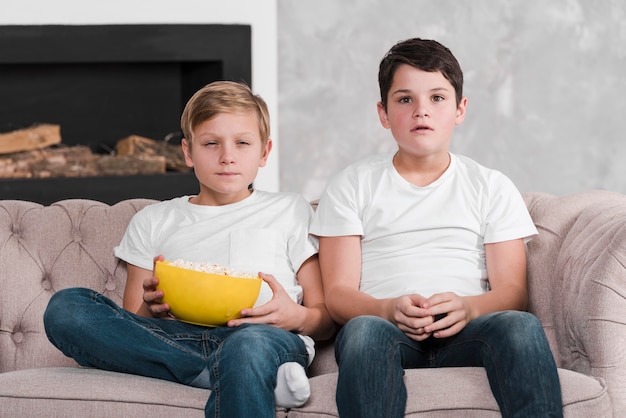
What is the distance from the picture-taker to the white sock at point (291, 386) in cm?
173

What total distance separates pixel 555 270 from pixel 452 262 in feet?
0.73

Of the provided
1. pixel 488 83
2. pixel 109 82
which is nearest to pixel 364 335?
pixel 109 82

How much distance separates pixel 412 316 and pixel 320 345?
1.17 ft

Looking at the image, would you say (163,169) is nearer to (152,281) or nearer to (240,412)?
(152,281)

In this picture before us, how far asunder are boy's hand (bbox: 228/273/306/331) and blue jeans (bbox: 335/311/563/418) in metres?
0.15

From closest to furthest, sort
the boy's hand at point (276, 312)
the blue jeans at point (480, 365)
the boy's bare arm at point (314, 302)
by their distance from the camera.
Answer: the blue jeans at point (480, 365) → the boy's hand at point (276, 312) → the boy's bare arm at point (314, 302)

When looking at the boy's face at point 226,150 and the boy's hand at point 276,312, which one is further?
the boy's face at point 226,150

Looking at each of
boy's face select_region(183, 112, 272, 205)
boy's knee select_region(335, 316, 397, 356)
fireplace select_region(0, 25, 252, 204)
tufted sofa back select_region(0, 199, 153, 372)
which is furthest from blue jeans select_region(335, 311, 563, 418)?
fireplace select_region(0, 25, 252, 204)

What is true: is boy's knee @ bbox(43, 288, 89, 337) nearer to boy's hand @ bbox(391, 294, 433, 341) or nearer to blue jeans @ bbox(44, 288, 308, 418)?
blue jeans @ bbox(44, 288, 308, 418)

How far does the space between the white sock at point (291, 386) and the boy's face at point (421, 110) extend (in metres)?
0.60

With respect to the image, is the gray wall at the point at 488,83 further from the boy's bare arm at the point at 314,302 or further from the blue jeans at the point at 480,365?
the blue jeans at the point at 480,365

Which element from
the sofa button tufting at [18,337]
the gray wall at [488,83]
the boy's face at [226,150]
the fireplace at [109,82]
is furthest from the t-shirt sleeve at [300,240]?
the gray wall at [488,83]

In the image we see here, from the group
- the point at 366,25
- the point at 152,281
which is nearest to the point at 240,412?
the point at 152,281

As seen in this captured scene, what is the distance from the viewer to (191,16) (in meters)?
3.79
